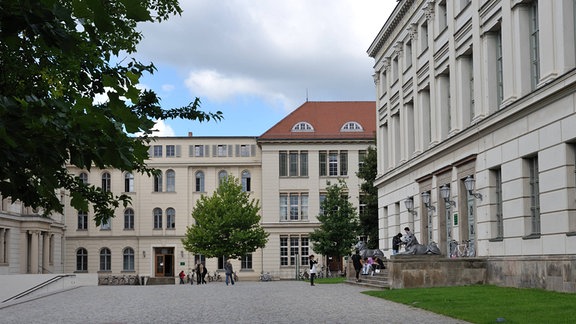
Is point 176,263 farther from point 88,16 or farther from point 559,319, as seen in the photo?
point 88,16

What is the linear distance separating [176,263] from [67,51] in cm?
8162

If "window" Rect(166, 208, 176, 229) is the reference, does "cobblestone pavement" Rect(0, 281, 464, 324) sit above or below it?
below

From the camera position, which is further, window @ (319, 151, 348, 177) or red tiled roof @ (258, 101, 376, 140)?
window @ (319, 151, 348, 177)

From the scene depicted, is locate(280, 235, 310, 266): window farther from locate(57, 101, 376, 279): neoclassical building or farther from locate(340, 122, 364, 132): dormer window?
locate(340, 122, 364, 132): dormer window

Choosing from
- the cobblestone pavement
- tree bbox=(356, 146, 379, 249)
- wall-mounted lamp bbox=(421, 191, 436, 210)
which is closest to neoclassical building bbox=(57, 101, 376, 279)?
tree bbox=(356, 146, 379, 249)

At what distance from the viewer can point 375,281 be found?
3594 centimetres

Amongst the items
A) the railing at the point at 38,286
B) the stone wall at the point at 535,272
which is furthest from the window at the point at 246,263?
the stone wall at the point at 535,272

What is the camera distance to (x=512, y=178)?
27.5 meters

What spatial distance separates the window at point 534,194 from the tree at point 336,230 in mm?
38381

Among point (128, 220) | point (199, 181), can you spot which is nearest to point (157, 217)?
point (128, 220)

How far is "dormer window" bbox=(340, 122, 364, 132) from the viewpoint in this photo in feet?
279

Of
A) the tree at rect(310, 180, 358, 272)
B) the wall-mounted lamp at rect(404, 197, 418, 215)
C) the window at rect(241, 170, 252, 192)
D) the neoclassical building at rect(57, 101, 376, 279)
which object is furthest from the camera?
the window at rect(241, 170, 252, 192)

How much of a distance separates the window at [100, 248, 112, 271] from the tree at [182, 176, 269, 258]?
50.4ft

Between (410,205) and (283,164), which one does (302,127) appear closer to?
(283,164)
